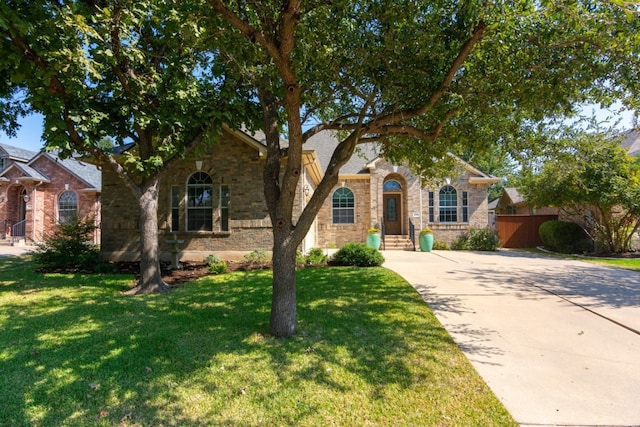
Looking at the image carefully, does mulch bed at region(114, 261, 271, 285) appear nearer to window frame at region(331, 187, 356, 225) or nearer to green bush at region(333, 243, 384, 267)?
green bush at region(333, 243, 384, 267)

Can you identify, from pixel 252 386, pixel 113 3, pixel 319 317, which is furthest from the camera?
pixel 113 3

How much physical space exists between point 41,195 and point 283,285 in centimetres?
2407

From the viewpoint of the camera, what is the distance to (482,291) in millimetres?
7258

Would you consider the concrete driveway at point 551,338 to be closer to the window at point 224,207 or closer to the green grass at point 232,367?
the green grass at point 232,367

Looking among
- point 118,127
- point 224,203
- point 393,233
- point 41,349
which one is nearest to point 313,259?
point 224,203

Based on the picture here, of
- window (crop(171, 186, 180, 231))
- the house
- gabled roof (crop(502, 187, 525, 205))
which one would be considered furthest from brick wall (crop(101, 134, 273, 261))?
gabled roof (crop(502, 187, 525, 205))

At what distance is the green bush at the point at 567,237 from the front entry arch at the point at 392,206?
7.47m

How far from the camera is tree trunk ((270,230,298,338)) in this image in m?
4.45

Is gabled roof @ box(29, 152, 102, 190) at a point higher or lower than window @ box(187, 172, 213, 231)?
higher

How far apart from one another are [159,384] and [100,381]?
609mm

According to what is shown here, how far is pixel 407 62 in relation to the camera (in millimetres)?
5324

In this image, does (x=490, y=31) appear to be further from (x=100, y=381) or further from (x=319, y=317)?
(x=100, y=381)

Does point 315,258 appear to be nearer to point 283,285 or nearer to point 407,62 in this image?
point 283,285

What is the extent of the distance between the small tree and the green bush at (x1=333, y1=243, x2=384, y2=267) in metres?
6.80
